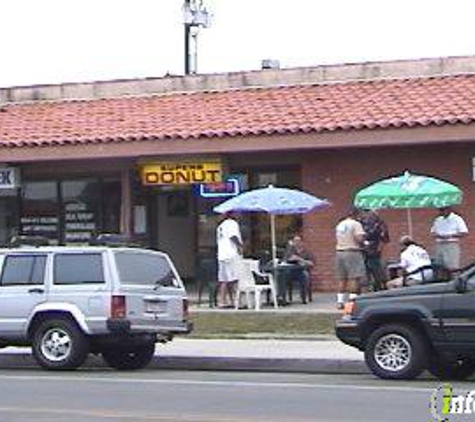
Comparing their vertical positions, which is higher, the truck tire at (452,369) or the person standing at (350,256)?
the person standing at (350,256)

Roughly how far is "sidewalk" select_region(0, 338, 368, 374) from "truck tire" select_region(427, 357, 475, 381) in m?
1.22

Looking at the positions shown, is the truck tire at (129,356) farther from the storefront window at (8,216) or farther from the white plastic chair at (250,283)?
the storefront window at (8,216)

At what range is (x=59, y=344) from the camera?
16.5 metres

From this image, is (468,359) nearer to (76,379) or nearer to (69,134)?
(76,379)

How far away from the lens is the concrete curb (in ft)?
54.0

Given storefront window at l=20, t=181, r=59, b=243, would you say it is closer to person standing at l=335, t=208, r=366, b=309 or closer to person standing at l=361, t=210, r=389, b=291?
person standing at l=361, t=210, r=389, b=291

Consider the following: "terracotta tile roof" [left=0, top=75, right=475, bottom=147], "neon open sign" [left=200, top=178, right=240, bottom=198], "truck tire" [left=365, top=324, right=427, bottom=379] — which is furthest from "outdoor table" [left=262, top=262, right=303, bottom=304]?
"truck tire" [left=365, top=324, right=427, bottom=379]

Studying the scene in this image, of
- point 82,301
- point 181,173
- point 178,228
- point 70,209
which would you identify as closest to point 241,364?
point 82,301

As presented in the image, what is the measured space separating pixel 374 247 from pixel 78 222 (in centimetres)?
916

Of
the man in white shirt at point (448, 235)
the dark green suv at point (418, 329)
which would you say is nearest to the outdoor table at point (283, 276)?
the man in white shirt at point (448, 235)

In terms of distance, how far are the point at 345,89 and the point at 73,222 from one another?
7.19 metres

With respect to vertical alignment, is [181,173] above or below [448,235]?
above

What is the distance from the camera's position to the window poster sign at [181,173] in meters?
26.4

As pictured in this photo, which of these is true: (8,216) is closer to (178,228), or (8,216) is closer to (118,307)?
(178,228)
